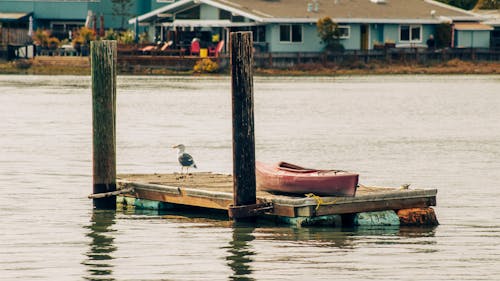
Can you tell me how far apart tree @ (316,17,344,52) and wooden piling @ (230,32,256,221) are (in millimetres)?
66213


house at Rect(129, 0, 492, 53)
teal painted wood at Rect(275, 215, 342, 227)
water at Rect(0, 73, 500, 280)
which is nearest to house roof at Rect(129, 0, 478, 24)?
house at Rect(129, 0, 492, 53)

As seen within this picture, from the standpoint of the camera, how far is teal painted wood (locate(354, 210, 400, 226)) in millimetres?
23625

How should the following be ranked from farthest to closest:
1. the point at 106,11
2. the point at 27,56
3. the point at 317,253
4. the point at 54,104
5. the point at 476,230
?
the point at 106,11 < the point at 27,56 < the point at 54,104 < the point at 476,230 < the point at 317,253

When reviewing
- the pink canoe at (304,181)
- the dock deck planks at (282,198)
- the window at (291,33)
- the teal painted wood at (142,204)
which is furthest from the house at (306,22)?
the pink canoe at (304,181)

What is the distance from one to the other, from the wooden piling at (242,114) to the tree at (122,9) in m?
78.8

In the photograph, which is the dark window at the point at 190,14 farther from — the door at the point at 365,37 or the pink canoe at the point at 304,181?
the pink canoe at the point at 304,181

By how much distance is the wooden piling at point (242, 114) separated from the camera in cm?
2277

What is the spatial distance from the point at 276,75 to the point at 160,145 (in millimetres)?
45597

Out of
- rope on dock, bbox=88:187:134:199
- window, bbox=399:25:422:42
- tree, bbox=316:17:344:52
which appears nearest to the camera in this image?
rope on dock, bbox=88:187:134:199

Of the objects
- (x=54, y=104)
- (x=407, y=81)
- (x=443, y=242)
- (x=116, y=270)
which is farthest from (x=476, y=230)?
(x=407, y=81)

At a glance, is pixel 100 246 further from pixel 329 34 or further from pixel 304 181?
pixel 329 34

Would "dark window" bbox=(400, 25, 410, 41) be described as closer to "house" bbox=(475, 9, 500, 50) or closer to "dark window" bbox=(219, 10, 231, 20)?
"house" bbox=(475, 9, 500, 50)

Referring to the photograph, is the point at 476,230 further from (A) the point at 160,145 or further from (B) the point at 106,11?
(B) the point at 106,11

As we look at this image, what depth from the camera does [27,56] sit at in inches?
3649
